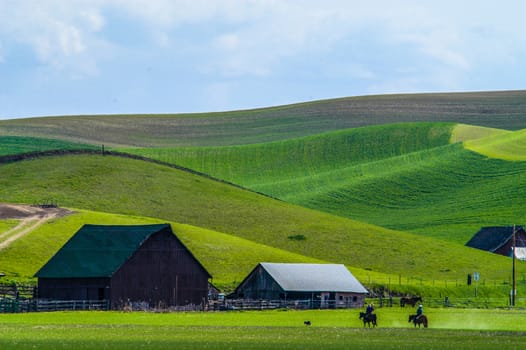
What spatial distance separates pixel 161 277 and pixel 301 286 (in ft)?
44.8

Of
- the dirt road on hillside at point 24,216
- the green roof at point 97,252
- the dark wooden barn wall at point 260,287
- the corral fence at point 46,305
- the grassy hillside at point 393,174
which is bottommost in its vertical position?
the corral fence at point 46,305

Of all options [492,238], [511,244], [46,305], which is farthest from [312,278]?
[511,244]

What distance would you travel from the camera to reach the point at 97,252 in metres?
84.8

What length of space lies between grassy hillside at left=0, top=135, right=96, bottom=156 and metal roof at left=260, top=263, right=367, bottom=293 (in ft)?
278

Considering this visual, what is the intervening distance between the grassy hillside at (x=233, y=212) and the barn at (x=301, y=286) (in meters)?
19.6

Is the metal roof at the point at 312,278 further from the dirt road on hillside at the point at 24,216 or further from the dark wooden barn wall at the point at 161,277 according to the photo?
the dirt road on hillside at the point at 24,216

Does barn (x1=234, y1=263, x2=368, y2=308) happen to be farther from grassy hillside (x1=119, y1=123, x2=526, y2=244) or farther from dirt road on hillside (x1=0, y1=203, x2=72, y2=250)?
grassy hillside (x1=119, y1=123, x2=526, y2=244)

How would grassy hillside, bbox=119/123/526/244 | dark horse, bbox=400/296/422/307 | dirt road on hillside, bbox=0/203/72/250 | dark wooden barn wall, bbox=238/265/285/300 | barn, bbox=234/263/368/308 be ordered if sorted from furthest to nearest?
grassy hillside, bbox=119/123/526/244 → dirt road on hillside, bbox=0/203/72/250 → dark wooden barn wall, bbox=238/265/285/300 → barn, bbox=234/263/368/308 → dark horse, bbox=400/296/422/307

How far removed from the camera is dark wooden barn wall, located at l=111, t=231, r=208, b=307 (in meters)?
83.2

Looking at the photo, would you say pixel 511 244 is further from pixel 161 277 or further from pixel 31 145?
pixel 31 145

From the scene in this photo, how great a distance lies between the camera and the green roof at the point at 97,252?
8325 cm

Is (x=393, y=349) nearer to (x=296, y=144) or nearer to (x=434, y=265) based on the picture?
(x=434, y=265)

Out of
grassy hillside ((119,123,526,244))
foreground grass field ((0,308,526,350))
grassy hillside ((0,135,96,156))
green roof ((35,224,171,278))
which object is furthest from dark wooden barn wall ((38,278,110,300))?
grassy hillside ((0,135,96,156))

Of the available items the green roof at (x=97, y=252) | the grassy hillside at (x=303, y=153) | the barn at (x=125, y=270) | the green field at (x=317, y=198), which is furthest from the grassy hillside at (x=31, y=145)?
the barn at (x=125, y=270)
